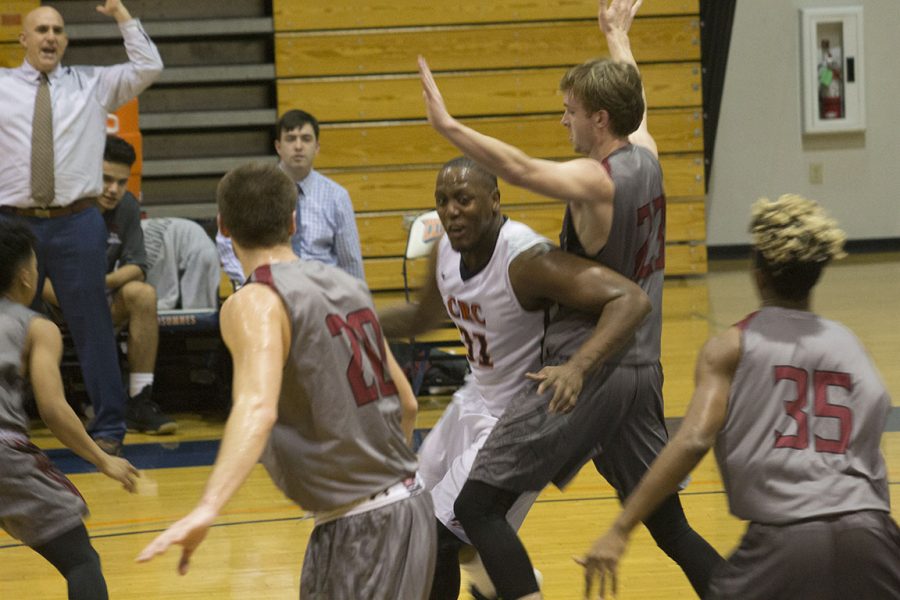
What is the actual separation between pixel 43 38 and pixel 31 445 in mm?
3701

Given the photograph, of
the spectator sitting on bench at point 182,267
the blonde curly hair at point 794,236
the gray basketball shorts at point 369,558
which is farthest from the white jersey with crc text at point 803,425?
the spectator sitting on bench at point 182,267

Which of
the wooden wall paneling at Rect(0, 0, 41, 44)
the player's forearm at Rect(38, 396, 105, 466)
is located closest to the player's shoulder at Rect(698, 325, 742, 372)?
the player's forearm at Rect(38, 396, 105, 466)

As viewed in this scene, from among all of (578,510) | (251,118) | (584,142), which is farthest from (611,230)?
(251,118)

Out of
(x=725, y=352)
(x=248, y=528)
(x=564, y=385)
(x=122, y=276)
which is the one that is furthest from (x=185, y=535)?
(x=122, y=276)

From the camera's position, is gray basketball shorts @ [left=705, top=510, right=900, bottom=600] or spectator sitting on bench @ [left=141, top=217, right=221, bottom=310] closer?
gray basketball shorts @ [left=705, top=510, right=900, bottom=600]

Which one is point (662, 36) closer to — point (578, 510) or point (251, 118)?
point (251, 118)

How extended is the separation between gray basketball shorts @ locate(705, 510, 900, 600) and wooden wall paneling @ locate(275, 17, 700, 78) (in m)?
10.1

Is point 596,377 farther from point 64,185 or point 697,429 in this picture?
point 64,185

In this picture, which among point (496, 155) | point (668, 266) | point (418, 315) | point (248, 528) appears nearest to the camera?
point (496, 155)

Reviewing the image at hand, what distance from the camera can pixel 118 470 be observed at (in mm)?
3617

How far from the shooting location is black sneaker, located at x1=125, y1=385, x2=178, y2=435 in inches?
291

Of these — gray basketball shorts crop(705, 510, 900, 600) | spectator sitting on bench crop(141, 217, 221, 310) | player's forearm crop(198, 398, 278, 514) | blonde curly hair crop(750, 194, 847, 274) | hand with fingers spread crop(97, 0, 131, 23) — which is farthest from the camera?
spectator sitting on bench crop(141, 217, 221, 310)

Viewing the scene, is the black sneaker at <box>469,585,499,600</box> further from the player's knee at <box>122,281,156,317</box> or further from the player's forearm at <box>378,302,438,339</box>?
the player's knee at <box>122,281,156,317</box>

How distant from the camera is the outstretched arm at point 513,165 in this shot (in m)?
3.24
